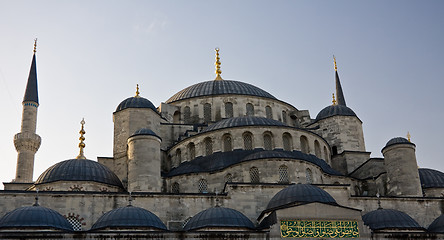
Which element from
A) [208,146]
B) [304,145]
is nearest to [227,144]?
[208,146]

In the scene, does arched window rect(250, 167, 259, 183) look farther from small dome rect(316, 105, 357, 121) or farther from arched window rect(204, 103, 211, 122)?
small dome rect(316, 105, 357, 121)

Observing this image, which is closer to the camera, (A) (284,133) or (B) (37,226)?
(B) (37,226)

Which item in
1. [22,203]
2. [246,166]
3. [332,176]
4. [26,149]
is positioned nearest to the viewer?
[22,203]

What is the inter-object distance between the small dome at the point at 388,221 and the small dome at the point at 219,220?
14.6ft

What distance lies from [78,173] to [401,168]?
42.7 ft

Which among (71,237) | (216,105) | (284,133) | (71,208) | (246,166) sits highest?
(216,105)

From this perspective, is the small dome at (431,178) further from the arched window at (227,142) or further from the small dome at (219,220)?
the small dome at (219,220)

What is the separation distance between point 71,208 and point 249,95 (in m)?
13.7

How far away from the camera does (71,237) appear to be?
1830 centimetres

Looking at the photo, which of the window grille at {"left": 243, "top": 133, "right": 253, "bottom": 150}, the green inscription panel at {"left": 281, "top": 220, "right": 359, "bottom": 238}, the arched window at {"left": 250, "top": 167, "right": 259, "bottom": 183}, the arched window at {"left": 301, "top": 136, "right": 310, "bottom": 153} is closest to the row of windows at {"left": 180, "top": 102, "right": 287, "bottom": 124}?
the window grille at {"left": 243, "top": 133, "right": 253, "bottom": 150}

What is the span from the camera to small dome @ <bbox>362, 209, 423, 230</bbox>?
20.8 metres

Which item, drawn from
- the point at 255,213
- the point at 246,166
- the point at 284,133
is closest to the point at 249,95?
the point at 284,133

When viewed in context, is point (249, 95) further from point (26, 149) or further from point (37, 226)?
point (37, 226)

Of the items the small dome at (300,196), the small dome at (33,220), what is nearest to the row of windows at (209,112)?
the small dome at (300,196)
